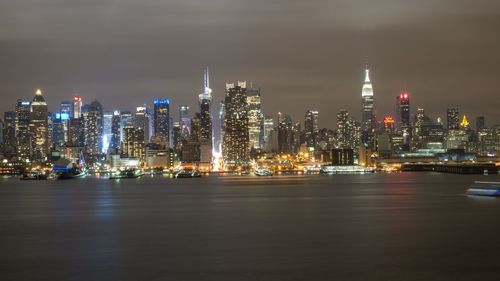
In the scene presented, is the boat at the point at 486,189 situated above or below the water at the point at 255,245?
above

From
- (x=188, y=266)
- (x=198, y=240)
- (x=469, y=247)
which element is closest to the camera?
(x=188, y=266)

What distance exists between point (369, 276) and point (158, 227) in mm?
21207

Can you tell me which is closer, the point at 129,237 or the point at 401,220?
the point at 129,237

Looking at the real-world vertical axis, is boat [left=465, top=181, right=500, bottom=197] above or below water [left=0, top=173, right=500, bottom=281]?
above

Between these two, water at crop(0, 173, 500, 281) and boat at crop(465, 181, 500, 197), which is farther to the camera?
boat at crop(465, 181, 500, 197)

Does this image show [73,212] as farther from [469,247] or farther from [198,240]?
[469,247]

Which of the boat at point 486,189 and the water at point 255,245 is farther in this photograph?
the boat at point 486,189

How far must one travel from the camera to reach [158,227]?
43594 mm

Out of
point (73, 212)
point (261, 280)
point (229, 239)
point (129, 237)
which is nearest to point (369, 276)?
point (261, 280)

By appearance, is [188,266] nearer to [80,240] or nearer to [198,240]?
[198,240]

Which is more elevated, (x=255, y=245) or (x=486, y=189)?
(x=486, y=189)

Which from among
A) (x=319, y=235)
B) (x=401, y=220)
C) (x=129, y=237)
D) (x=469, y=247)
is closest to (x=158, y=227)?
(x=129, y=237)

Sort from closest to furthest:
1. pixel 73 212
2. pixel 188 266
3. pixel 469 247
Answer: pixel 188 266 < pixel 469 247 < pixel 73 212

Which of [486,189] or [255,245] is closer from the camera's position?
[255,245]
